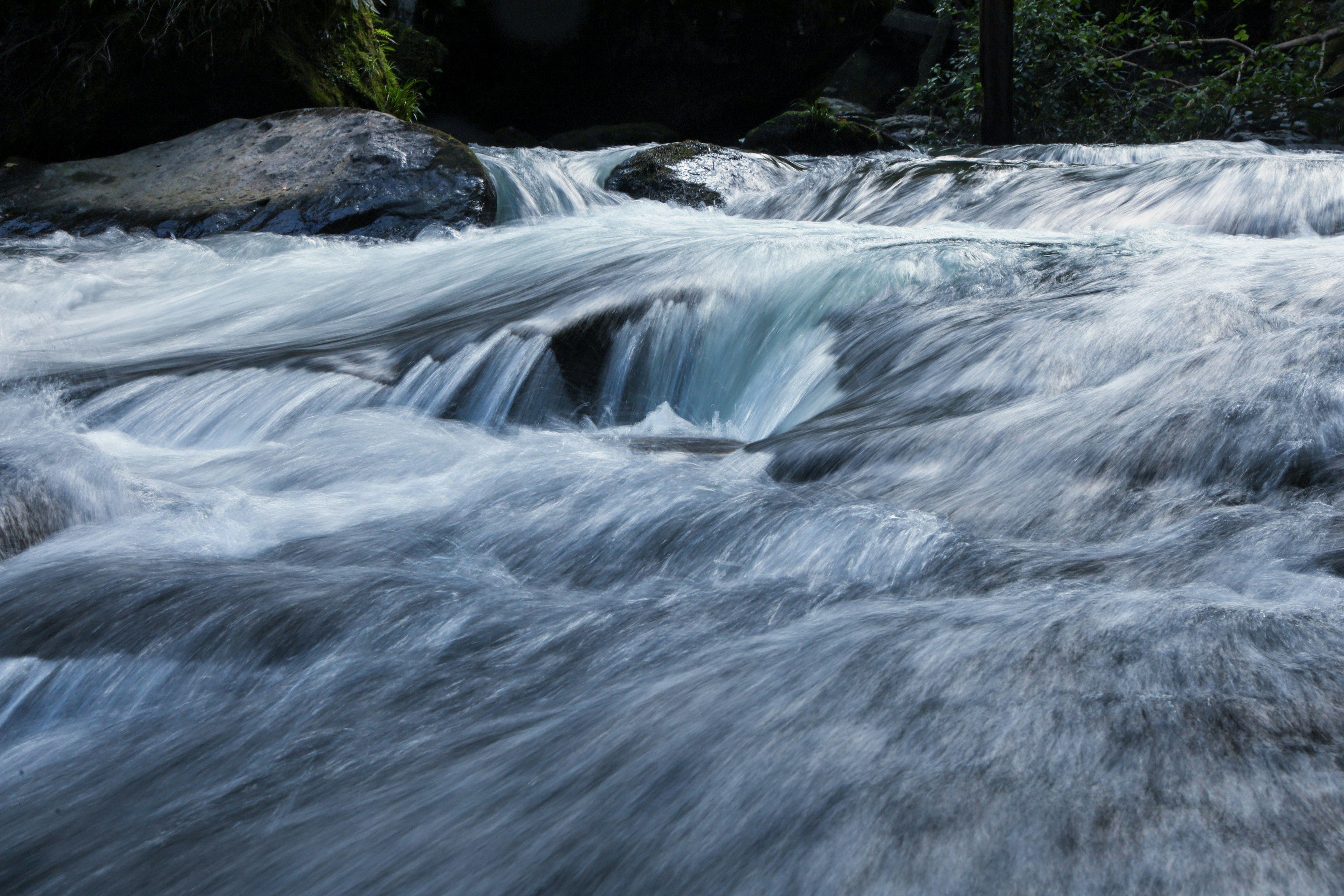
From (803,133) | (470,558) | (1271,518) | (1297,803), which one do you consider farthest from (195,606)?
(803,133)

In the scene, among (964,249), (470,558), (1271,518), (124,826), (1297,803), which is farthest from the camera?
(964,249)

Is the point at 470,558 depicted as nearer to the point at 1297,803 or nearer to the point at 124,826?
the point at 124,826

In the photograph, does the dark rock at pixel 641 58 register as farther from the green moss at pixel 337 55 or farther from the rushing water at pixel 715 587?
the rushing water at pixel 715 587

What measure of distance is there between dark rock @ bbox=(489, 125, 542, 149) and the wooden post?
17.7ft

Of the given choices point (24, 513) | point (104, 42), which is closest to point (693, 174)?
point (104, 42)

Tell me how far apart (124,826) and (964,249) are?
12.2ft

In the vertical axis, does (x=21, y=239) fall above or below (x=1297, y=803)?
above

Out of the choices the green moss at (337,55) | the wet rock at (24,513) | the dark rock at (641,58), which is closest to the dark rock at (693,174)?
the green moss at (337,55)

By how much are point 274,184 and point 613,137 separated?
224 inches

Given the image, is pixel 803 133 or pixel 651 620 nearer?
pixel 651 620

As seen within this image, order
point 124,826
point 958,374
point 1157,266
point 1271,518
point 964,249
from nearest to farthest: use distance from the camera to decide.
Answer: point 124,826 → point 1271,518 → point 958,374 → point 1157,266 → point 964,249

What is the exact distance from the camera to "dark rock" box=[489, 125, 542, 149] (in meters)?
12.6

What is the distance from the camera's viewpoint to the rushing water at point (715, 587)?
1193 mm

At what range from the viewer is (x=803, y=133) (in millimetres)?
10531
